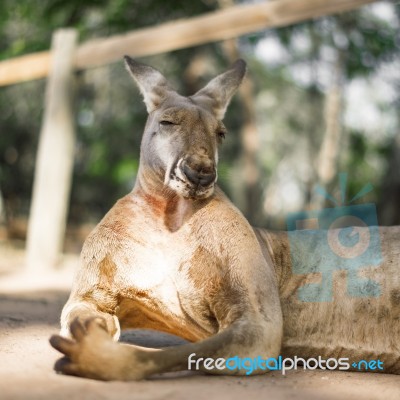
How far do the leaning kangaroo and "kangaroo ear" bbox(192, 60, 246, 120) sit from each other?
0.16 meters

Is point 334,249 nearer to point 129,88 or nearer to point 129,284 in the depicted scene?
point 129,284

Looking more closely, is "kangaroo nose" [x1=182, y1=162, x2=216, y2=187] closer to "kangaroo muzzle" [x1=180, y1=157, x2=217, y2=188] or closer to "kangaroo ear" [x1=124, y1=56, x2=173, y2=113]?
"kangaroo muzzle" [x1=180, y1=157, x2=217, y2=188]

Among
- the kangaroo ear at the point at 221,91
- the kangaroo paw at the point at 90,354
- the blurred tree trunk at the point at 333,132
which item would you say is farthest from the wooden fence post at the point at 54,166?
the blurred tree trunk at the point at 333,132

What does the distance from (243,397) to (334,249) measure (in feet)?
4.10

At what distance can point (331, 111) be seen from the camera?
42.4 ft

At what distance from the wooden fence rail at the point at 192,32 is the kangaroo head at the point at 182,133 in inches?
103

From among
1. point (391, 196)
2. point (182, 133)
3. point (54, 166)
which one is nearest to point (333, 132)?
point (391, 196)

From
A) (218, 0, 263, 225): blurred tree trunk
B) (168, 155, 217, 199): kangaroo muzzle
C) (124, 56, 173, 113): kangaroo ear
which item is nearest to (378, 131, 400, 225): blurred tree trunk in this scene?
(218, 0, 263, 225): blurred tree trunk

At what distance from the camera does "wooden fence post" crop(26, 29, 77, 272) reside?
715 centimetres

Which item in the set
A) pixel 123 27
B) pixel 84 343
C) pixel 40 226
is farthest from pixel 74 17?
pixel 84 343

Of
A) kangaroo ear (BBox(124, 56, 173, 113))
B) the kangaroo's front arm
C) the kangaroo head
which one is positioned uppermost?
kangaroo ear (BBox(124, 56, 173, 113))

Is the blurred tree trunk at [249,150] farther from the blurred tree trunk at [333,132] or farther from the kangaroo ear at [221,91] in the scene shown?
the kangaroo ear at [221,91]

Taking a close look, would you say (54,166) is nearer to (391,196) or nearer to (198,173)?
(391,196)

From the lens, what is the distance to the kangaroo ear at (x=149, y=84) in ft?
11.3
